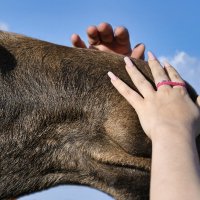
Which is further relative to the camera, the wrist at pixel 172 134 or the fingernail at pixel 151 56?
the fingernail at pixel 151 56

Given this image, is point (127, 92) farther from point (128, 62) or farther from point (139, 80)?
point (128, 62)

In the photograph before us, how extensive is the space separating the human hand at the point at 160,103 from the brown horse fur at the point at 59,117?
0.09 m

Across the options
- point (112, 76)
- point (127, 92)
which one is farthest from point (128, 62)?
point (127, 92)

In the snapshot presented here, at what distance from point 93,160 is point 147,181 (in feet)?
1.43

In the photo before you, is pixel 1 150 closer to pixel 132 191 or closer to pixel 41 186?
pixel 41 186

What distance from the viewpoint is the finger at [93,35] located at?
4516 millimetres

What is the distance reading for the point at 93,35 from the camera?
15.0ft

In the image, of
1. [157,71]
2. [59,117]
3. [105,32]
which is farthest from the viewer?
[105,32]

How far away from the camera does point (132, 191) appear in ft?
11.6

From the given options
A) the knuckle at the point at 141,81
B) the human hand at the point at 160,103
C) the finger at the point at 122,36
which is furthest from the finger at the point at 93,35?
the knuckle at the point at 141,81

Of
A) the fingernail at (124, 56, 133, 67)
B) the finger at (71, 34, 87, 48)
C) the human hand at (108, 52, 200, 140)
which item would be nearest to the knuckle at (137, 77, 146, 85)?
the human hand at (108, 52, 200, 140)

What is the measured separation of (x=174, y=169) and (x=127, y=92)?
856mm

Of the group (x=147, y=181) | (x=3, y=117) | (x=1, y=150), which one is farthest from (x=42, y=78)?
(x=147, y=181)

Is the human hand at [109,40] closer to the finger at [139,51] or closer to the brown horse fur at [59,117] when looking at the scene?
the finger at [139,51]
